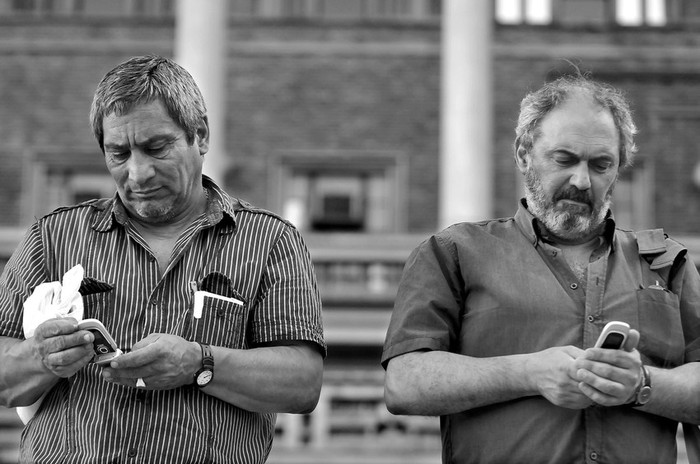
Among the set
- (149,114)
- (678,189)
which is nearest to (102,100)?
(149,114)

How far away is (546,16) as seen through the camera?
50.3 feet

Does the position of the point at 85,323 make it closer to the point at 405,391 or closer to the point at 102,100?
the point at 102,100

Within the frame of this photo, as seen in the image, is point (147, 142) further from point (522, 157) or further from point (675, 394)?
point (675, 394)

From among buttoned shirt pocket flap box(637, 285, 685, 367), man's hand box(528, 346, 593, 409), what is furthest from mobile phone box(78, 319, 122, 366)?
buttoned shirt pocket flap box(637, 285, 685, 367)

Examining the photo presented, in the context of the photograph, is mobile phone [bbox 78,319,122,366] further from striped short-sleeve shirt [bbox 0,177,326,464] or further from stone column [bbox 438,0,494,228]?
stone column [bbox 438,0,494,228]

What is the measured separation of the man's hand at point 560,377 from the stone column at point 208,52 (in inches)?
369

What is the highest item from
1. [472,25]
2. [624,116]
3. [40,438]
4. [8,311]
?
[472,25]

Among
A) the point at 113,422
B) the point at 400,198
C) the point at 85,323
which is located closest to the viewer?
the point at 85,323

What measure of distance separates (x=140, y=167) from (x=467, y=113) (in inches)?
356

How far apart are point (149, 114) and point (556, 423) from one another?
1.43 metres

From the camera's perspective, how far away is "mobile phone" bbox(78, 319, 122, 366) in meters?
2.91

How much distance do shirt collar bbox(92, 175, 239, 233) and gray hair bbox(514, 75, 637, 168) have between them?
908 millimetres

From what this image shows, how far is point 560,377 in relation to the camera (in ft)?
9.73

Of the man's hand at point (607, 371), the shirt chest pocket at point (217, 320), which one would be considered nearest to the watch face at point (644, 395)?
the man's hand at point (607, 371)
